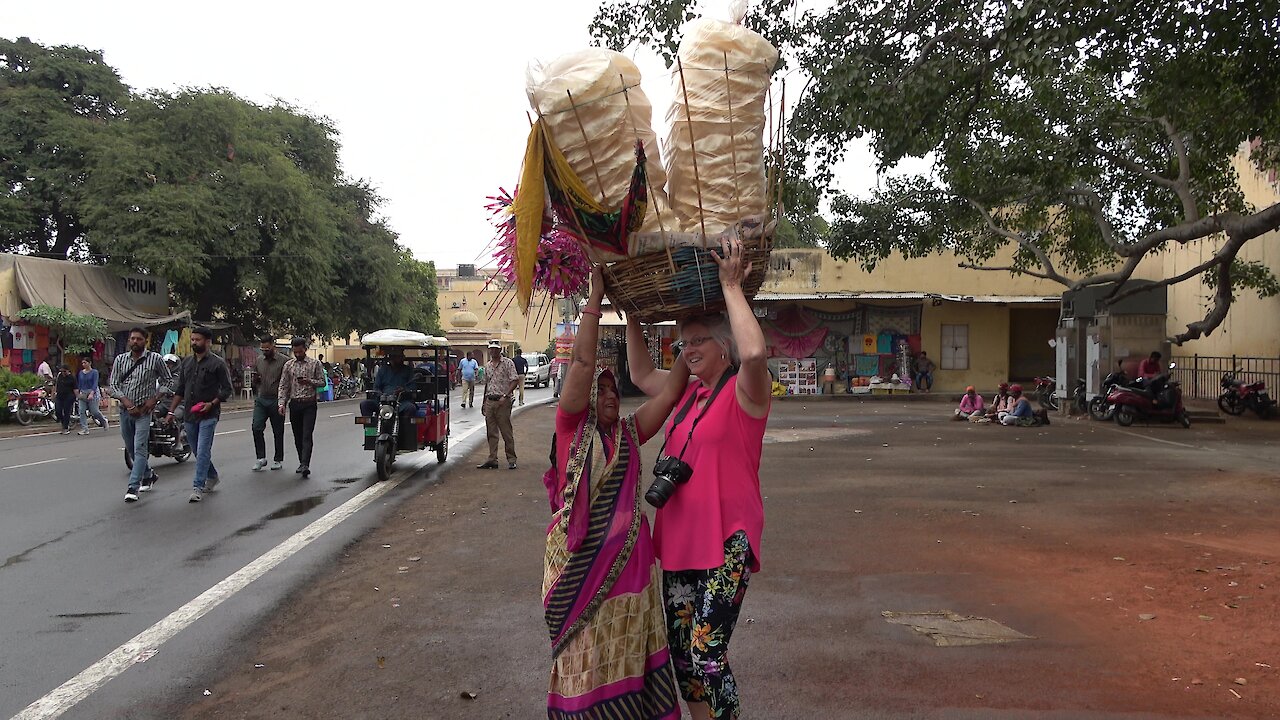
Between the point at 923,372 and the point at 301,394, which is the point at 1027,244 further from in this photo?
the point at 301,394

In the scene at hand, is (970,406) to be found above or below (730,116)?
below

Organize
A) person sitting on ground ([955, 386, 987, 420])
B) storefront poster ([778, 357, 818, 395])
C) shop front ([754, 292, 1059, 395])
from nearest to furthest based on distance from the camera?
person sitting on ground ([955, 386, 987, 420])
shop front ([754, 292, 1059, 395])
storefront poster ([778, 357, 818, 395])

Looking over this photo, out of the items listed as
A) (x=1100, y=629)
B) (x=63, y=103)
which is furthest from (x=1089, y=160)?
(x=63, y=103)

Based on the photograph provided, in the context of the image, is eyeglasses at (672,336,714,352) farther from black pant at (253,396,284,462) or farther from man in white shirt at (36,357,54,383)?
man in white shirt at (36,357,54,383)

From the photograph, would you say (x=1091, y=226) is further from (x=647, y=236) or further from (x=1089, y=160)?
(x=647, y=236)

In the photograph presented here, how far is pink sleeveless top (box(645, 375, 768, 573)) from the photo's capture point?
10.0ft

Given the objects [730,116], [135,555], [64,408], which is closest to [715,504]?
[730,116]

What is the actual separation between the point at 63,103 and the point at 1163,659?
117 feet

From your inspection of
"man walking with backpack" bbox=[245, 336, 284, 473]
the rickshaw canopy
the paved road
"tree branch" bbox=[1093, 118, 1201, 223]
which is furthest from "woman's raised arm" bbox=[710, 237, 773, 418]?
"tree branch" bbox=[1093, 118, 1201, 223]

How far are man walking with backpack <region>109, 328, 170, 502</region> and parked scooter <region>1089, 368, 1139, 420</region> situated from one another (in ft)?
53.8

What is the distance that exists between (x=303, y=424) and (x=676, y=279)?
30.8 feet

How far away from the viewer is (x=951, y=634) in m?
4.73

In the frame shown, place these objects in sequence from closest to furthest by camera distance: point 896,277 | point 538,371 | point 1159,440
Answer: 1. point 1159,440
2. point 896,277
3. point 538,371

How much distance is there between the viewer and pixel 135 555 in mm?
6848
